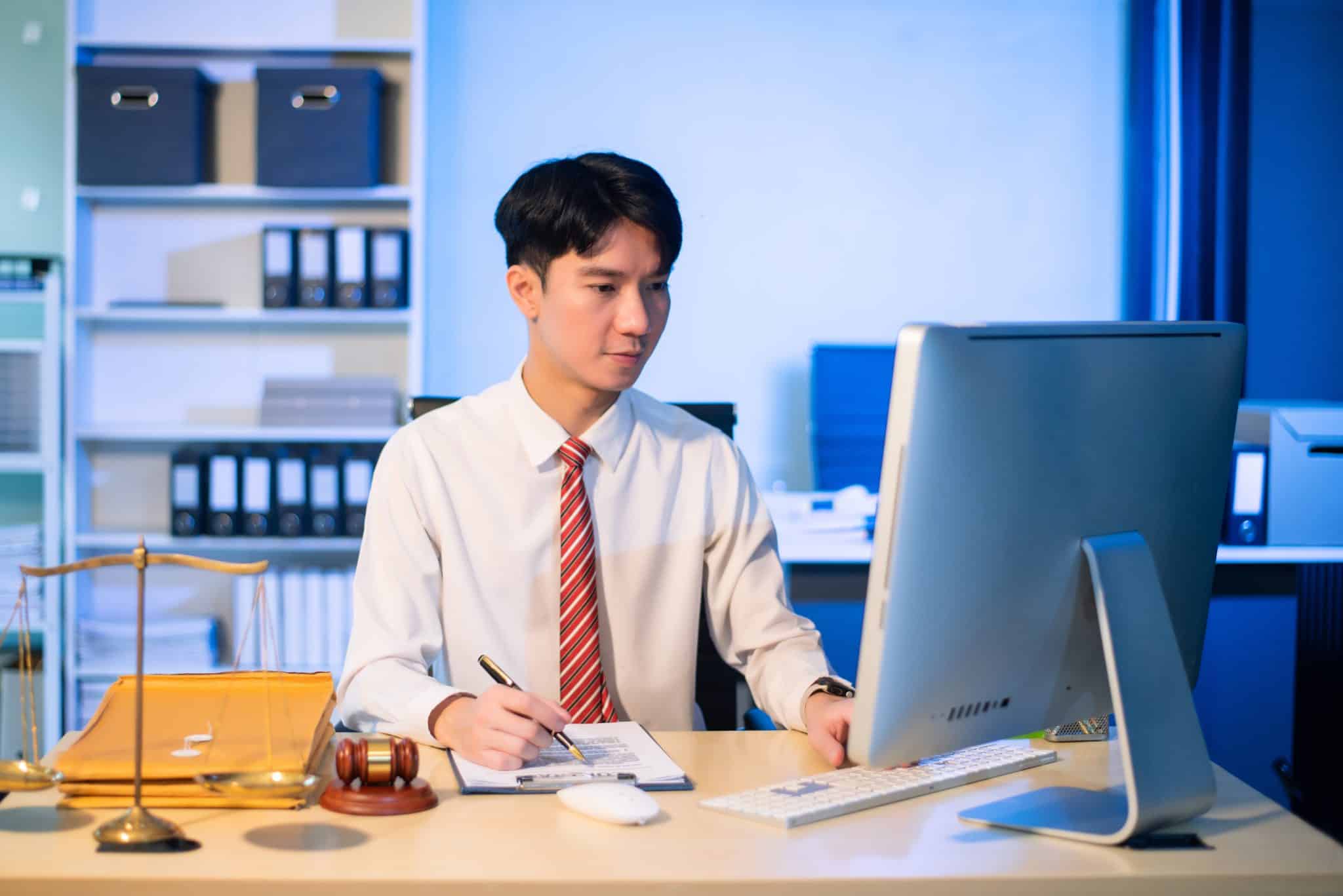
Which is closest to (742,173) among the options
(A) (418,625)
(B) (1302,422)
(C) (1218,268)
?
(C) (1218,268)

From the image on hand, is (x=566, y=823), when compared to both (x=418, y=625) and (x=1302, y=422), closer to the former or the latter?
(x=418, y=625)

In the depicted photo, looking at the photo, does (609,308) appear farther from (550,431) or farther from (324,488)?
(324,488)

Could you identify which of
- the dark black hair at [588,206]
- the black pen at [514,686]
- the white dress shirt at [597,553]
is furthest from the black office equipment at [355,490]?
the black pen at [514,686]

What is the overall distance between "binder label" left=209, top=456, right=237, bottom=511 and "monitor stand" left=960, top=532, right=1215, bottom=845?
2577 millimetres

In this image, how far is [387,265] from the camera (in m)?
3.32

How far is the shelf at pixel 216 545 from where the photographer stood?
326 centimetres

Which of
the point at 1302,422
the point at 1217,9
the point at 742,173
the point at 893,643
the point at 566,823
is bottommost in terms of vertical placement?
the point at 566,823

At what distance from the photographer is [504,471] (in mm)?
1706

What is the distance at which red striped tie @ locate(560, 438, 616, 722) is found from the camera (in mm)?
1598

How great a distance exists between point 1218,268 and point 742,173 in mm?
1395

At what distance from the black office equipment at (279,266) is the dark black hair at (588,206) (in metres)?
1.80

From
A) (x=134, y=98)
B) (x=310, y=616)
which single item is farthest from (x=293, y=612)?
(x=134, y=98)

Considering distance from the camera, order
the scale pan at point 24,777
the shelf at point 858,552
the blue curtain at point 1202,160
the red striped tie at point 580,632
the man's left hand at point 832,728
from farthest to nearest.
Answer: the blue curtain at point 1202,160
the shelf at point 858,552
the red striped tie at point 580,632
the man's left hand at point 832,728
the scale pan at point 24,777

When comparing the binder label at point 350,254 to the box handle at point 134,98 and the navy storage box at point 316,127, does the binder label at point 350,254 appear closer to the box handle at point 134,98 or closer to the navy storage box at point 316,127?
the navy storage box at point 316,127
